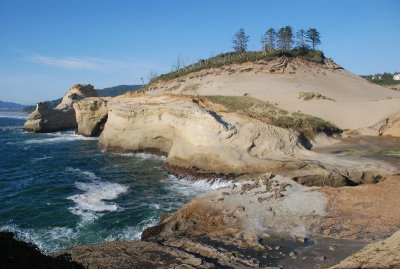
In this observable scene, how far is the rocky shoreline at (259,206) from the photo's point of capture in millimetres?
11695

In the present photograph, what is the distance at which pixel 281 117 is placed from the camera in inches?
1178

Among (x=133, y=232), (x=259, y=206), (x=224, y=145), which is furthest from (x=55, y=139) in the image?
(x=259, y=206)

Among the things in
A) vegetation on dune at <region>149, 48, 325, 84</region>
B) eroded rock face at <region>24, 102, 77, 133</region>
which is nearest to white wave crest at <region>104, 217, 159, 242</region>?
vegetation on dune at <region>149, 48, 325, 84</region>

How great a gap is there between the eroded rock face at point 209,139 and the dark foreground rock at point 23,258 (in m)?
15.3

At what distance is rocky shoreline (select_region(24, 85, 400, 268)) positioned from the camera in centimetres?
1170

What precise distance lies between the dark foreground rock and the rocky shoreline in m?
3.54

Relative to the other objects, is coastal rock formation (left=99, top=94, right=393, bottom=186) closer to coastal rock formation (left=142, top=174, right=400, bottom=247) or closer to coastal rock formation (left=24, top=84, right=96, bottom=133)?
coastal rock formation (left=142, top=174, right=400, bottom=247)

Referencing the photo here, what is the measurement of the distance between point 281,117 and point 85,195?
15449 mm

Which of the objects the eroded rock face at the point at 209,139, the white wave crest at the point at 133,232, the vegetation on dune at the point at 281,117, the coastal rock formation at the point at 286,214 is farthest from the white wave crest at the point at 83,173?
the coastal rock formation at the point at 286,214

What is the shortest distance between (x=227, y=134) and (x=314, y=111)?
12.1 meters

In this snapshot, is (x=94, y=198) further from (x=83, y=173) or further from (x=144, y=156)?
(x=144, y=156)

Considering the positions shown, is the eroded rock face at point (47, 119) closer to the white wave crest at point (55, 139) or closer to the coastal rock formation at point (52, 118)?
the coastal rock formation at point (52, 118)

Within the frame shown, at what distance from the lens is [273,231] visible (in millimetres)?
13680

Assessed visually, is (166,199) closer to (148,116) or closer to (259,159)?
(259,159)
